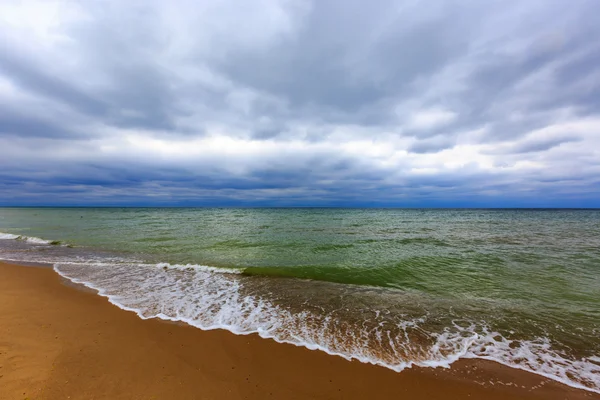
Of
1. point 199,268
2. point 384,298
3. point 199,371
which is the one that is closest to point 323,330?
point 199,371

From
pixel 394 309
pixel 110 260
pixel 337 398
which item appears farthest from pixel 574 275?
pixel 110 260

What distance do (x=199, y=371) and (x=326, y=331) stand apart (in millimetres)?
3059

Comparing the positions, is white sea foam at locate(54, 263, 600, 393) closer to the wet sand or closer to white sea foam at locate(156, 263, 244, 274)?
the wet sand

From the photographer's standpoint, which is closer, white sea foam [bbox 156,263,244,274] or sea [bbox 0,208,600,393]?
sea [bbox 0,208,600,393]

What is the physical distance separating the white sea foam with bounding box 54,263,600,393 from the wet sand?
322mm

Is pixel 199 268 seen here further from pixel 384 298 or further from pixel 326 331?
pixel 384 298

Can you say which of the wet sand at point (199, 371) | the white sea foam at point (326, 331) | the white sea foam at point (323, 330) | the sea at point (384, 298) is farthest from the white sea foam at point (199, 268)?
the wet sand at point (199, 371)

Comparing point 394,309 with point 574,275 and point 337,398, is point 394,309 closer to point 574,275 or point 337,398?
point 337,398

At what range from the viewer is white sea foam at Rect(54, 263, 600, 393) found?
5262mm

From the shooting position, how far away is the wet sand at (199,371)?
4.23 metres

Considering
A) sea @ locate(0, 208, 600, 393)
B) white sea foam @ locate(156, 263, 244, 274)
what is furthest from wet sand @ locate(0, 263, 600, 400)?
white sea foam @ locate(156, 263, 244, 274)

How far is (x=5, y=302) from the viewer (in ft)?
25.9

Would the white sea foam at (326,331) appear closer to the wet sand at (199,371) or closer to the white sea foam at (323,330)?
the white sea foam at (323,330)

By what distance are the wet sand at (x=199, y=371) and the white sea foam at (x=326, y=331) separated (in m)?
0.32
